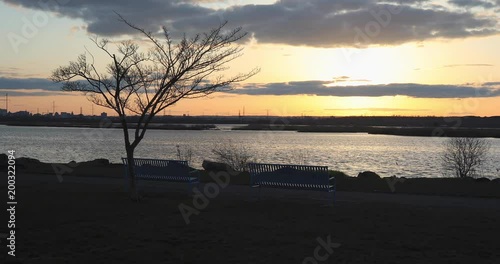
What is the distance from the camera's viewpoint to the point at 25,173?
19500 mm

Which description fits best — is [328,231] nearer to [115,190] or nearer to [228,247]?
[228,247]

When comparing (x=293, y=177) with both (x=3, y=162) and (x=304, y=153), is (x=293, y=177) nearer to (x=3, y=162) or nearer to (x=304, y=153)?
(x=3, y=162)

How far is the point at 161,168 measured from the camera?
48.3 feet

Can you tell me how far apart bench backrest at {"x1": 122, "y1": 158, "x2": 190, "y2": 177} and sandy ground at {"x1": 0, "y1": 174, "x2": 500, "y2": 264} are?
79 centimetres

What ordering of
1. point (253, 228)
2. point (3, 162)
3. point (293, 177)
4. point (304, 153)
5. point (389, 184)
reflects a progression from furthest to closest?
point (304, 153) → point (3, 162) → point (389, 184) → point (293, 177) → point (253, 228)

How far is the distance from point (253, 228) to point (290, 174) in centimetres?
359

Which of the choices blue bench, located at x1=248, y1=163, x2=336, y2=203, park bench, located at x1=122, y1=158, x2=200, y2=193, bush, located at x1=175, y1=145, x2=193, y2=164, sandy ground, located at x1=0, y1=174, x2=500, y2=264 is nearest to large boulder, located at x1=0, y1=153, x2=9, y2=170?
sandy ground, located at x1=0, y1=174, x2=500, y2=264

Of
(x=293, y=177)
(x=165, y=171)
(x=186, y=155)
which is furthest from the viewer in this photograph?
(x=186, y=155)

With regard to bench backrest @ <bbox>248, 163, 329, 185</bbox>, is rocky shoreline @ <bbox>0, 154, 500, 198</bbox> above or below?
below

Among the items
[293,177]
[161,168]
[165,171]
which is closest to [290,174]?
[293,177]

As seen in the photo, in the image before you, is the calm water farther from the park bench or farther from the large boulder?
the park bench

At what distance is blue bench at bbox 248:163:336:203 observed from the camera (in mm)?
12539

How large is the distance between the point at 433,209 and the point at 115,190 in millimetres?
8161

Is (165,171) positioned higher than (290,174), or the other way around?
(290,174)
